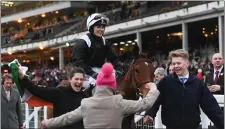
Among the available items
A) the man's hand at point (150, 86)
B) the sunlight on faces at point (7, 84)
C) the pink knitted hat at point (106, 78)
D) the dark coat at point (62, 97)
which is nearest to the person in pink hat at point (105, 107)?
the pink knitted hat at point (106, 78)

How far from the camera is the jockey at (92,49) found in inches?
278

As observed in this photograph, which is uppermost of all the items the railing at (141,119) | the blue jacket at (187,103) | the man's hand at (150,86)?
the man's hand at (150,86)

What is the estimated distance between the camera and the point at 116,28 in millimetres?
40656

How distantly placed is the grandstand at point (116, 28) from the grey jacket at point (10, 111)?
2941 mm

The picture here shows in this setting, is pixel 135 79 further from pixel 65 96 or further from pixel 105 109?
pixel 105 109

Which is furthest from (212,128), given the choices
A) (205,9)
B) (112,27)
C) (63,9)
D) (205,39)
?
(63,9)

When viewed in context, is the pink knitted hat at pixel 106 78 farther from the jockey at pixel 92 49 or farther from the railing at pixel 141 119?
the railing at pixel 141 119

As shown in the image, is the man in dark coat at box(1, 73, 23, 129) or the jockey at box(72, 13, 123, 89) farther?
the man in dark coat at box(1, 73, 23, 129)

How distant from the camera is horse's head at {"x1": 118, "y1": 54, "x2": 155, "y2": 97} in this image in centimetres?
640

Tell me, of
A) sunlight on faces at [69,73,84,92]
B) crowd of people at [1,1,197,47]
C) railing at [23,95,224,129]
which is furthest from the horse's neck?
crowd of people at [1,1,197,47]

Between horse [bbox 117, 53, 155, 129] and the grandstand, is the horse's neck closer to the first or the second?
horse [bbox 117, 53, 155, 129]

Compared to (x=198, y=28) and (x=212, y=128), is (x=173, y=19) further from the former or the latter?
(x=212, y=128)

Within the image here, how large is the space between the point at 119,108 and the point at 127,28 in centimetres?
3459

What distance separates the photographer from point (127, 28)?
3941 cm
